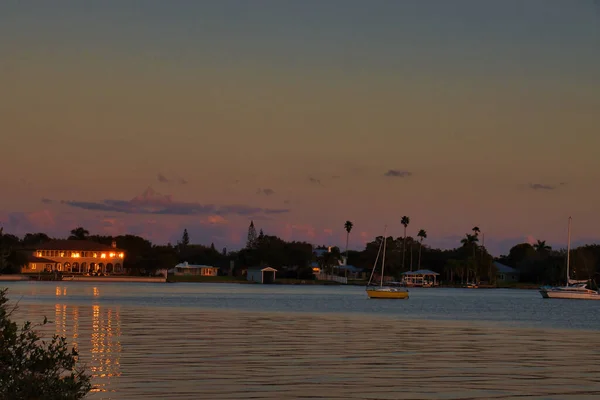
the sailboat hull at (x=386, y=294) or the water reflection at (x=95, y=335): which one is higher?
the sailboat hull at (x=386, y=294)

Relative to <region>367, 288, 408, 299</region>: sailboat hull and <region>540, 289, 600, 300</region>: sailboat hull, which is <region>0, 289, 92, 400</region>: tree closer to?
<region>367, 288, 408, 299</region>: sailboat hull

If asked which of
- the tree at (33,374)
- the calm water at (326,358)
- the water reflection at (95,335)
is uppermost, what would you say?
the tree at (33,374)

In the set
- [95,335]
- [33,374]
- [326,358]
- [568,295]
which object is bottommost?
[95,335]

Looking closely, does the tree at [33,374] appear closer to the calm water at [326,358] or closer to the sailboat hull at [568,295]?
the calm water at [326,358]

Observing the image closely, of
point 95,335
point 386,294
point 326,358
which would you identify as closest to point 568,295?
point 386,294

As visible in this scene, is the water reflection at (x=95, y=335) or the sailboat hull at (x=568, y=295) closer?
the water reflection at (x=95, y=335)

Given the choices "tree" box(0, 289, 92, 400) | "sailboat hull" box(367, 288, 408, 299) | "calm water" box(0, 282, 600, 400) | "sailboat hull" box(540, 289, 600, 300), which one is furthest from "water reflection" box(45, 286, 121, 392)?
"sailboat hull" box(540, 289, 600, 300)

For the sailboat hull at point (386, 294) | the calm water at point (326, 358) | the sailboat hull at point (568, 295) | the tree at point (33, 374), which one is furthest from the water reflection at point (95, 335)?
the sailboat hull at point (568, 295)

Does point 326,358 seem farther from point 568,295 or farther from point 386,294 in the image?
point 568,295

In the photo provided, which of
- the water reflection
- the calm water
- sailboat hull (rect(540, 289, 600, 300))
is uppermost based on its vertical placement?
sailboat hull (rect(540, 289, 600, 300))

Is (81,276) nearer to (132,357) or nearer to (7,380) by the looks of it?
(132,357)

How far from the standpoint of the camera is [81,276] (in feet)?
633

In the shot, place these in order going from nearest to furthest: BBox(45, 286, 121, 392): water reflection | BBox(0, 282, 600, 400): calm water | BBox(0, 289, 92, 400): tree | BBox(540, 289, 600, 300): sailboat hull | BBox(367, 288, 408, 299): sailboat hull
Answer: BBox(0, 289, 92, 400): tree, BBox(0, 282, 600, 400): calm water, BBox(45, 286, 121, 392): water reflection, BBox(367, 288, 408, 299): sailboat hull, BBox(540, 289, 600, 300): sailboat hull

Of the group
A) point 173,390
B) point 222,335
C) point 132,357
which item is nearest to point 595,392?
point 173,390
